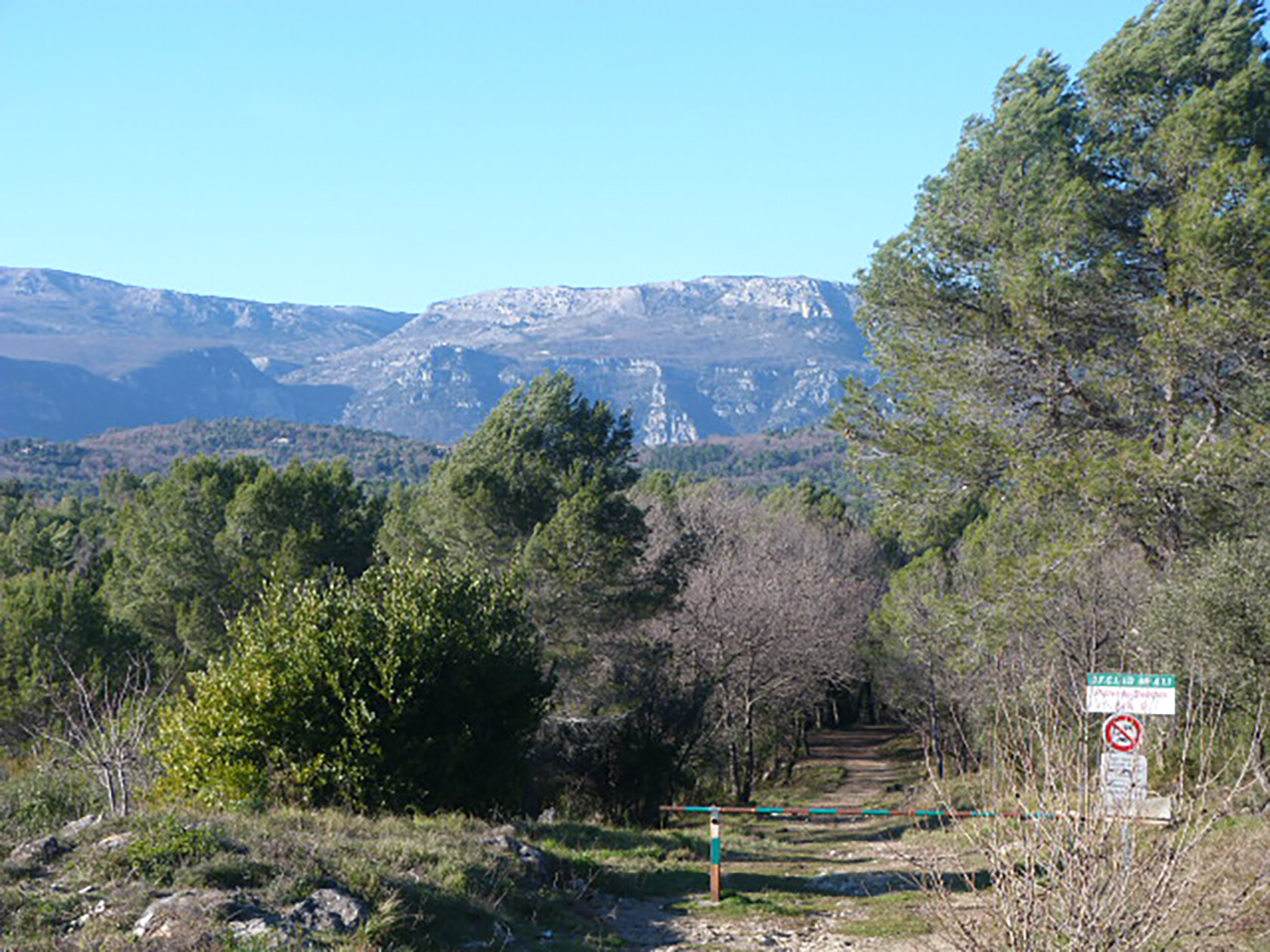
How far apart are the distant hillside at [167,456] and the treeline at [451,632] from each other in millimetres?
100486

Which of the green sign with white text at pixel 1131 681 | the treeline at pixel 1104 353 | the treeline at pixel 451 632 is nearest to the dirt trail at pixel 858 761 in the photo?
the treeline at pixel 451 632

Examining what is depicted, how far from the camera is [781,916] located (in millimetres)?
11984

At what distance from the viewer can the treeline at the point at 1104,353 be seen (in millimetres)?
15586

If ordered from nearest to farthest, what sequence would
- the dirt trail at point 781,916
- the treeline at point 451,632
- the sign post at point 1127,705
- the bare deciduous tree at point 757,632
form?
the sign post at point 1127,705 → the dirt trail at point 781,916 → the treeline at point 451,632 → the bare deciduous tree at point 757,632

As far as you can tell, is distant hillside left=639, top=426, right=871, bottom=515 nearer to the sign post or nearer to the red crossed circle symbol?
the sign post

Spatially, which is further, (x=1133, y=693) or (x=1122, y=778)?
(x=1133, y=693)

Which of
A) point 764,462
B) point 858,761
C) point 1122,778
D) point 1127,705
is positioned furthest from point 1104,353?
point 764,462

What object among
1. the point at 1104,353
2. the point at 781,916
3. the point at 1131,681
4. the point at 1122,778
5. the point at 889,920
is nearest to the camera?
the point at 1122,778

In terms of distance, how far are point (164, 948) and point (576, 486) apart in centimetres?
2071

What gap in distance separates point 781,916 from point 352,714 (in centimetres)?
583

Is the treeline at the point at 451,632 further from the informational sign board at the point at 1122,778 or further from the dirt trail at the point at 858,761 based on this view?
the informational sign board at the point at 1122,778

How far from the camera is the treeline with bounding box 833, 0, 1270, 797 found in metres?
15.6

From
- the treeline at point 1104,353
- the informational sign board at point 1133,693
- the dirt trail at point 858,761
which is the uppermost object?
the treeline at point 1104,353

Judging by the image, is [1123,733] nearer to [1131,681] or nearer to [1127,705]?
[1127,705]
